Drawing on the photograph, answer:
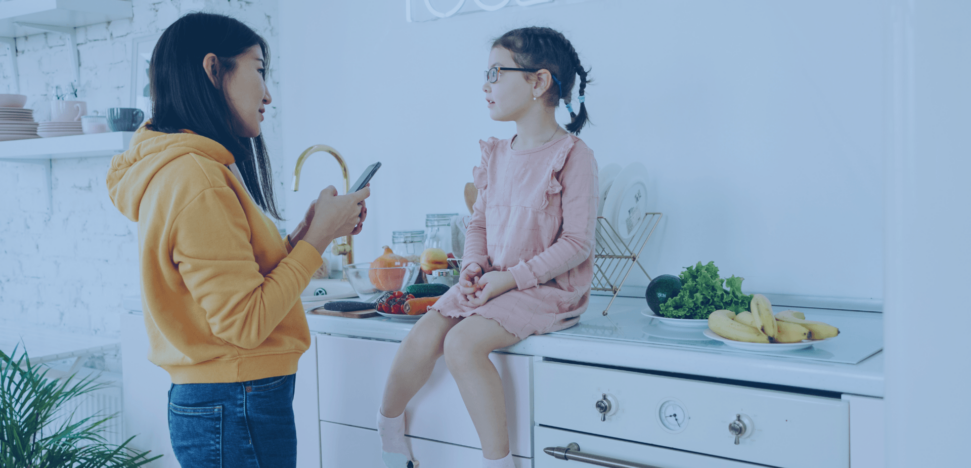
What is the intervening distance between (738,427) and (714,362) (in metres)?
0.10

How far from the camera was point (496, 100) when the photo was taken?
4.25ft

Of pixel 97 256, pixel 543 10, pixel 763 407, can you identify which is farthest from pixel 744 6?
pixel 97 256

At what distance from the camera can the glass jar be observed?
179cm

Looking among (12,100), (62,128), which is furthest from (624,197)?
(12,100)

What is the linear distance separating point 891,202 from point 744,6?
1.35 meters

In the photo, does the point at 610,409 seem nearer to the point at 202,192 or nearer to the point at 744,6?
the point at 202,192

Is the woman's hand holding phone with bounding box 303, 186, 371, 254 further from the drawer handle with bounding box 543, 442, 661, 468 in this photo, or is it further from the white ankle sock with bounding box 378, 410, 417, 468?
the drawer handle with bounding box 543, 442, 661, 468

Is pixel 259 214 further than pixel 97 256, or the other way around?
pixel 97 256

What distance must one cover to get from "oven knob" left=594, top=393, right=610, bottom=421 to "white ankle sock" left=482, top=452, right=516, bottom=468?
0.58ft

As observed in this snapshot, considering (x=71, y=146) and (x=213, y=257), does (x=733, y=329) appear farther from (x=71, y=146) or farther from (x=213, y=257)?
(x=71, y=146)

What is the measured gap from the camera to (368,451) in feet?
4.58

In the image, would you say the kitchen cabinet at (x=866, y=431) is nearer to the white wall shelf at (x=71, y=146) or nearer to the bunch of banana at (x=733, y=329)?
the bunch of banana at (x=733, y=329)

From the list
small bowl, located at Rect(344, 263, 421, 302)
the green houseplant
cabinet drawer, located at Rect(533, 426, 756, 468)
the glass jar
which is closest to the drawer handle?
cabinet drawer, located at Rect(533, 426, 756, 468)

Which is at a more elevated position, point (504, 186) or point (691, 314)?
point (504, 186)
